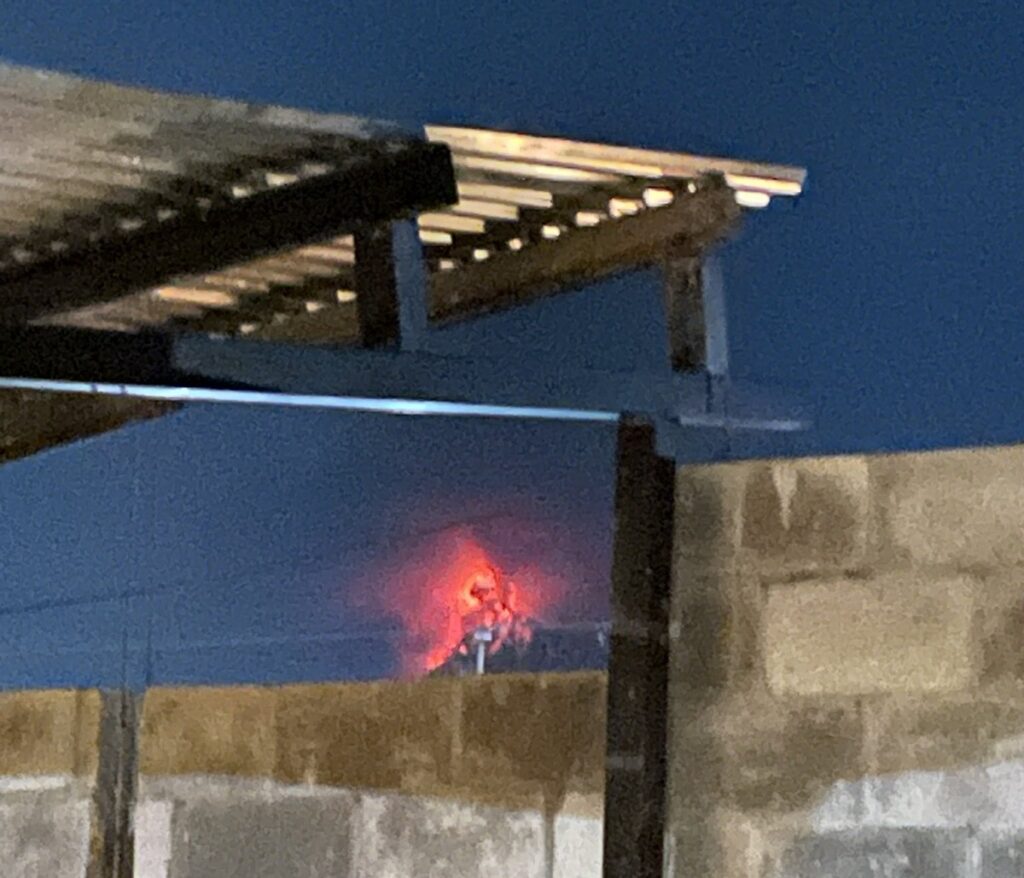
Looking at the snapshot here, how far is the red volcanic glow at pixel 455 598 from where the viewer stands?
8.47 feet

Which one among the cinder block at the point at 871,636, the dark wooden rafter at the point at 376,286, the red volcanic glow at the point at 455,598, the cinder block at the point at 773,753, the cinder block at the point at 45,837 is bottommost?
the cinder block at the point at 45,837

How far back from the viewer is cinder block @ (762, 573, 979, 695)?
203 cm

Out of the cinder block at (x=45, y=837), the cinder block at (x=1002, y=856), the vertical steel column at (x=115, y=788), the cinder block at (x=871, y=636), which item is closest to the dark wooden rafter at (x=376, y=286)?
the cinder block at (x=871, y=636)

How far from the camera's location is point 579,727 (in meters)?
2.33

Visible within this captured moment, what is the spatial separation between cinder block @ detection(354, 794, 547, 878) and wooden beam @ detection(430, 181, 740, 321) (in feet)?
2.33

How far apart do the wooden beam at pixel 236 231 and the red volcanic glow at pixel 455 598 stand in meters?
0.69

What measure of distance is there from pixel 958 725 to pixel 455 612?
923 millimetres

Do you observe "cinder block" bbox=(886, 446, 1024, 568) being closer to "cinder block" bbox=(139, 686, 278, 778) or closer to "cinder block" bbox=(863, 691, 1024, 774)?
"cinder block" bbox=(863, 691, 1024, 774)

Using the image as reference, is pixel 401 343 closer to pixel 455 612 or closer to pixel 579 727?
pixel 579 727

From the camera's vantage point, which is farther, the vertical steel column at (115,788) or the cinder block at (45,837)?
the cinder block at (45,837)

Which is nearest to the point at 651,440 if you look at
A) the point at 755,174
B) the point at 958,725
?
the point at 755,174

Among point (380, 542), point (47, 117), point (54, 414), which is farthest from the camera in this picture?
point (54, 414)

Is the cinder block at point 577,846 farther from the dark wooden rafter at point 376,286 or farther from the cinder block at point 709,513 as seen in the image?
the dark wooden rafter at point 376,286

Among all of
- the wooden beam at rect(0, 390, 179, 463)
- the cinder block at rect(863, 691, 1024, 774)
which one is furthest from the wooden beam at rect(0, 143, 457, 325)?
the cinder block at rect(863, 691, 1024, 774)
